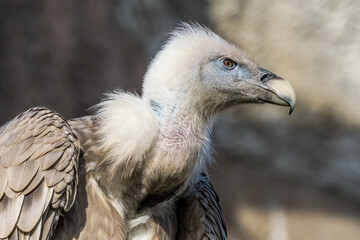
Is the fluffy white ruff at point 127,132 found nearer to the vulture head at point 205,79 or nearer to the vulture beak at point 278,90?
the vulture head at point 205,79

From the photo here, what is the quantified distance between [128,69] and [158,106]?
401 cm

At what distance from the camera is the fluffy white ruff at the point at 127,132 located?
11.7 ft

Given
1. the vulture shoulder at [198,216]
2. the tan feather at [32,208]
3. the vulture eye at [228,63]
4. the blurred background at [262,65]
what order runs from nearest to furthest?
the tan feather at [32,208] → the vulture eye at [228,63] → the vulture shoulder at [198,216] → the blurred background at [262,65]

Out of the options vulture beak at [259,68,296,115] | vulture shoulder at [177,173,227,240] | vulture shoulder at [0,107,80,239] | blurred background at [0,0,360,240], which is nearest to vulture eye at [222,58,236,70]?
vulture beak at [259,68,296,115]

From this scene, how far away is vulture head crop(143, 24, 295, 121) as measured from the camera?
12.2 ft

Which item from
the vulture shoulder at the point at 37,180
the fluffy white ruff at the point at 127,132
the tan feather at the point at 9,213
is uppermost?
the fluffy white ruff at the point at 127,132

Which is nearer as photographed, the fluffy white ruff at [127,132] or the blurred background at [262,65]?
the fluffy white ruff at [127,132]

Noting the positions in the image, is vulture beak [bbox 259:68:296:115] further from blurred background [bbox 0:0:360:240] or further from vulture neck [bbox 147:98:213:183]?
blurred background [bbox 0:0:360:240]

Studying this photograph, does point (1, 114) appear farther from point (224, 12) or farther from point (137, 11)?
point (224, 12)

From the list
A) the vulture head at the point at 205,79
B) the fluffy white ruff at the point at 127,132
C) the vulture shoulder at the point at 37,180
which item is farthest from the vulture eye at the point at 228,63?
the vulture shoulder at the point at 37,180

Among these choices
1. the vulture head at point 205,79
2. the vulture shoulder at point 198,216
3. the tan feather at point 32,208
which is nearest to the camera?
the tan feather at point 32,208

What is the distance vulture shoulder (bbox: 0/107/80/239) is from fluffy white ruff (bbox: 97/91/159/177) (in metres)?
0.17

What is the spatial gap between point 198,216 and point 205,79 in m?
0.80

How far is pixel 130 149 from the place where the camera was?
354 cm
